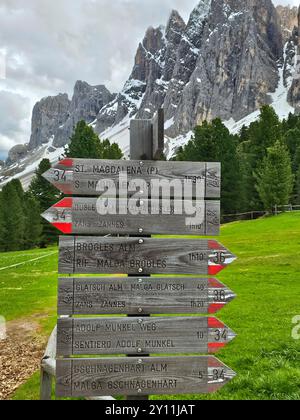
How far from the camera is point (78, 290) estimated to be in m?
4.80

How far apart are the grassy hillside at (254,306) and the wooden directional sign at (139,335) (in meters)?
2.36

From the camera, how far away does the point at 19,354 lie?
1052cm

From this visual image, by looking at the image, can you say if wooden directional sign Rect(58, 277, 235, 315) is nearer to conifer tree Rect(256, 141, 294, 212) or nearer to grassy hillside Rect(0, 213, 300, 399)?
grassy hillside Rect(0, 213, 300, 399)

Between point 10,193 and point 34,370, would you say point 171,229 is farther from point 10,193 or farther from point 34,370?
point 10,193

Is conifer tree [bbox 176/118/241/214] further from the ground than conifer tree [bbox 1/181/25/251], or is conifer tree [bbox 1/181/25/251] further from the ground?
conifer tree [bbox 176/118/241/214]

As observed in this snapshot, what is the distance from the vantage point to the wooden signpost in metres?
4.75

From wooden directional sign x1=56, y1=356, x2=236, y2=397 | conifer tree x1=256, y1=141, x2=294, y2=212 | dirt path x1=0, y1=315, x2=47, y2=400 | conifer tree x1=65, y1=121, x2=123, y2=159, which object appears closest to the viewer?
wooden directional sign x1=56, y1=356, x2=236, y2=397

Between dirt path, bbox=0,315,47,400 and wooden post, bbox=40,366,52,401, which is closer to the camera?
wooden post, bbox=40,366,52,401

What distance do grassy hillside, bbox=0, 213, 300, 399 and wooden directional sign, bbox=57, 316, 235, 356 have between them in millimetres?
2361

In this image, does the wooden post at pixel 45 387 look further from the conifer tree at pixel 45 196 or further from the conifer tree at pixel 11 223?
the conifer tree at pixel 45 196

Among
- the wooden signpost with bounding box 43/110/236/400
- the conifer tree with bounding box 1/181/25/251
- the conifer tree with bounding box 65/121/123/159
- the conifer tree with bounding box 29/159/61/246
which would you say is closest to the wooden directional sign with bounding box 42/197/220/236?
the wooden signpost with bounding box 43/110/236/400

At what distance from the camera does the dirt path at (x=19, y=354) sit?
28.8 feet

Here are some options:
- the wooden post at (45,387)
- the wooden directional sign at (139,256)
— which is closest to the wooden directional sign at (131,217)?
the wooden directional sign at (139,256)
